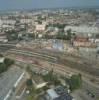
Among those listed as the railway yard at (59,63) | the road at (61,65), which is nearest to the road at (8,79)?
the railway yard at (59,63)

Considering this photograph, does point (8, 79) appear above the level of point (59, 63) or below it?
above

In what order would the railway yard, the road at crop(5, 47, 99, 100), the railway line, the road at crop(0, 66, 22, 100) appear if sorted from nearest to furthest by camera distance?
the road at crop(0, 66, 22, 100) < the road at crop(5, 47, 99, 100) < the railway yard < the railway line

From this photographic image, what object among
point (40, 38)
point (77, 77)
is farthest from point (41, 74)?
point (40, 38)

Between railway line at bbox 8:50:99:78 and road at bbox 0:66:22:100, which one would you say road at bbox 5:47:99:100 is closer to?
railway line at bbox 8:50:99:78

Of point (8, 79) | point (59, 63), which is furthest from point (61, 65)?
point (8, 79)

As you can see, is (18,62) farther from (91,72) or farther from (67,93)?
(67,93)

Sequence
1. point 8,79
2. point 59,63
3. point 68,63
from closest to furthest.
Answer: point 8,79, point 68,63, point 59,63

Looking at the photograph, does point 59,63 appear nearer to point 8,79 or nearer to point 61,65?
point 61,65

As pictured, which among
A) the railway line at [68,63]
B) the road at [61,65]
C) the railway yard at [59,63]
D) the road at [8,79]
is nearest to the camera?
the road at [8,79]

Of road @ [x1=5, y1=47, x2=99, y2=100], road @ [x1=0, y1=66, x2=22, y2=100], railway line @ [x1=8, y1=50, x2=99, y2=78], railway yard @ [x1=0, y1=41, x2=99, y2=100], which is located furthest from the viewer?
railway line @ [x1=8, y1=50, x2=99, y2=78]

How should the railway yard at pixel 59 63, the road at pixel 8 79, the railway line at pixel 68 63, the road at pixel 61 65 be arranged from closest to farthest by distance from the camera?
the road at pixel 8 79 → the road at pixel 61 65 → the railway yard at pixel 59 63 → the railway line at pixel 68 63

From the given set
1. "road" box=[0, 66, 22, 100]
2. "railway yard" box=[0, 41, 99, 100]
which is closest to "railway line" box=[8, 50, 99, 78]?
"railway yard" box=[0, 41, 99, 100]

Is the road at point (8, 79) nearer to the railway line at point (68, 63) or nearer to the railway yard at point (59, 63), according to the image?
the railway yard at point (59, 63)
